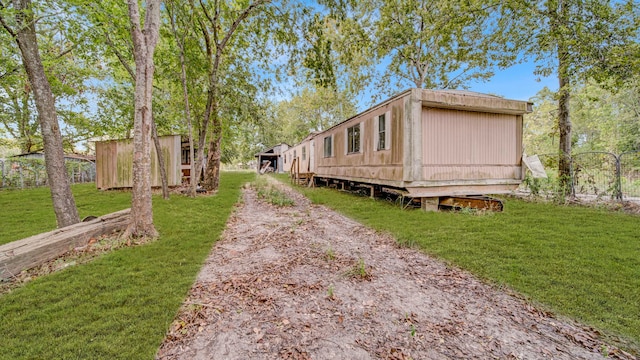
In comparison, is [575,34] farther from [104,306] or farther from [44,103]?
[44,103]

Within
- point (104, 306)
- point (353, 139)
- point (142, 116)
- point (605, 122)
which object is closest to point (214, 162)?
point (353, 139)

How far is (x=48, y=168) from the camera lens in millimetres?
4605

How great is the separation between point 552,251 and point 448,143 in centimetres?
383

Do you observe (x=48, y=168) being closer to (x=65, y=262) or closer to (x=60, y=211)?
(x=60, y=211)

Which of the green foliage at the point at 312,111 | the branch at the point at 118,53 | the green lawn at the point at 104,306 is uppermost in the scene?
the green foliage at the point at 312,111

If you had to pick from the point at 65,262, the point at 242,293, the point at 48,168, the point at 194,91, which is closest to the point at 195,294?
the point at 242,293

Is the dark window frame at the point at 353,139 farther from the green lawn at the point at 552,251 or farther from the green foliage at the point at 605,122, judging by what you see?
the green foliage at the point at 605,122

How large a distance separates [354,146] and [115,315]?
29.1ft

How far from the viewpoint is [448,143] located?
281 inches

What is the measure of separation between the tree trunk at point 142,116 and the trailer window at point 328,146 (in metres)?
9.25

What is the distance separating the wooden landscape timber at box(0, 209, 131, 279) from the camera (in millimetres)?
3094

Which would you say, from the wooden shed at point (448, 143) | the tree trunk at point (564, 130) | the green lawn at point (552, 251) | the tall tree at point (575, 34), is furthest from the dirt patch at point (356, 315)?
the tree trunk at point (564, 130)

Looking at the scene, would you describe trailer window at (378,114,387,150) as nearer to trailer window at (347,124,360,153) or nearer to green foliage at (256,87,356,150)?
trailer window at (347,124,360,153)

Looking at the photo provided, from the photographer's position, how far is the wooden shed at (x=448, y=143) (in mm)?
6734
